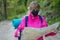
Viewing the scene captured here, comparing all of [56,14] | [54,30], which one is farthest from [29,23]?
[56,14]

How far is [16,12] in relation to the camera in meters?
49.2

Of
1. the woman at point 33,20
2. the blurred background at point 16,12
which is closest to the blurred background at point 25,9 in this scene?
the blurred background at point 16,12

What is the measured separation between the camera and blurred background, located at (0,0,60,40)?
15500 mm

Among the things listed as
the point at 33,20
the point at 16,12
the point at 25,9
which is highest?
the point at 16,12

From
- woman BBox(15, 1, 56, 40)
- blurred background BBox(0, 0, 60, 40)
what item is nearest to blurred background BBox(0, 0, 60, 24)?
blurred background BBox(0, 0, 60, 40)

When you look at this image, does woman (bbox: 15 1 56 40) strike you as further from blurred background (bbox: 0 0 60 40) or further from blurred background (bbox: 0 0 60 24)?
blurred background (bbox: 0 0 60 24)

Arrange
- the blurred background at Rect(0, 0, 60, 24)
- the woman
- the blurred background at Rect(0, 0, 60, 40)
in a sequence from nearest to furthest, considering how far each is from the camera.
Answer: the woman
the blurred background at Rect(0, 0, 60, 40)
the blurred background at Rect(0, 0, 60, 24)

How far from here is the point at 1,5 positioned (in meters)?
42.3

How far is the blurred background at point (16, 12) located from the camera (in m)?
15.5

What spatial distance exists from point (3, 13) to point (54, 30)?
3704 centimetres

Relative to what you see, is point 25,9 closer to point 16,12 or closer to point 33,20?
point 16,12

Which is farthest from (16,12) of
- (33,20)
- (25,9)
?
(33,20)

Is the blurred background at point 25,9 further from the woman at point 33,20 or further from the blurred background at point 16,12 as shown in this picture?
the woman at point 33,20

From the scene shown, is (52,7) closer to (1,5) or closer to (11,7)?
(1,5)
